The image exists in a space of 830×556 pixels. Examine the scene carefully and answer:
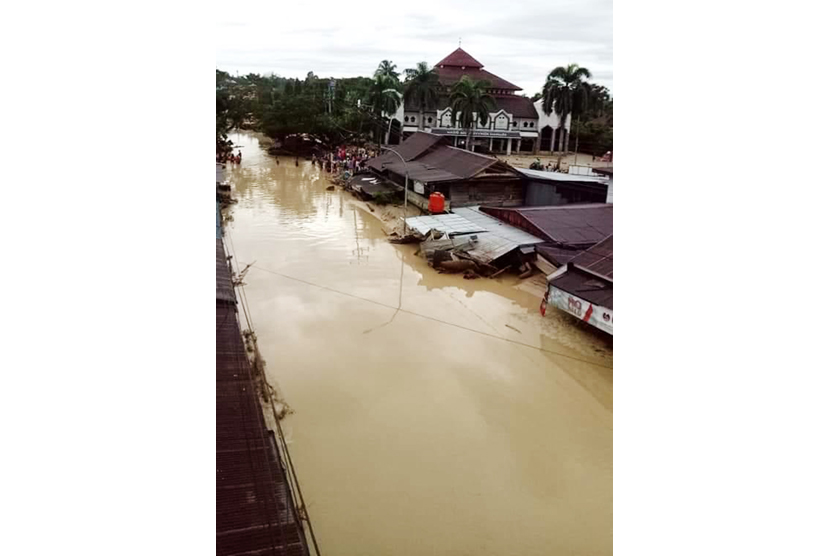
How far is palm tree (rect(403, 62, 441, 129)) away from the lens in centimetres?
2845

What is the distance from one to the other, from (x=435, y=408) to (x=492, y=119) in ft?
91.4

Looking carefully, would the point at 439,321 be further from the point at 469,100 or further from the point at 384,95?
the point at 384,95

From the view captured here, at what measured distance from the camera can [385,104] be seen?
102 ft

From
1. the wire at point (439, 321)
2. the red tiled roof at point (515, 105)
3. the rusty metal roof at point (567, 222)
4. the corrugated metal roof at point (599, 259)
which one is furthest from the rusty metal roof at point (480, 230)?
the red tiled roof at point (515, 105)

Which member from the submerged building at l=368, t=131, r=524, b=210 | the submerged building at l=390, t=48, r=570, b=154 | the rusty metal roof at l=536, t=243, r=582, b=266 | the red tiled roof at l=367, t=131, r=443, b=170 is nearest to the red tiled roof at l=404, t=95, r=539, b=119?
the submerged building at l=390, t=48, r=570, b=154

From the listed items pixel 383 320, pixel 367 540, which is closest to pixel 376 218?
pixel 383 320

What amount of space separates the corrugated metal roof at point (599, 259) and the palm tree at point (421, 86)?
791 inches

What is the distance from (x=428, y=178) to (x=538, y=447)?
12963 millimetres

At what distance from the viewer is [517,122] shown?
111ft

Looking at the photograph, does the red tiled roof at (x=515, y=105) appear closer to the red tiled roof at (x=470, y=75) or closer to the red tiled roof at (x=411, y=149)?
the red tiled roof at (x=470, y=75)

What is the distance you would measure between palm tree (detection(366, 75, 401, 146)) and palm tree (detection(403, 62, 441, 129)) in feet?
2.32

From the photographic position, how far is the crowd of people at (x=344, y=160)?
2723 cm

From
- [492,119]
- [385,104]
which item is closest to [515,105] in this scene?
[492,119]

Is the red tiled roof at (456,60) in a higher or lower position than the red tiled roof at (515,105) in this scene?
higher
